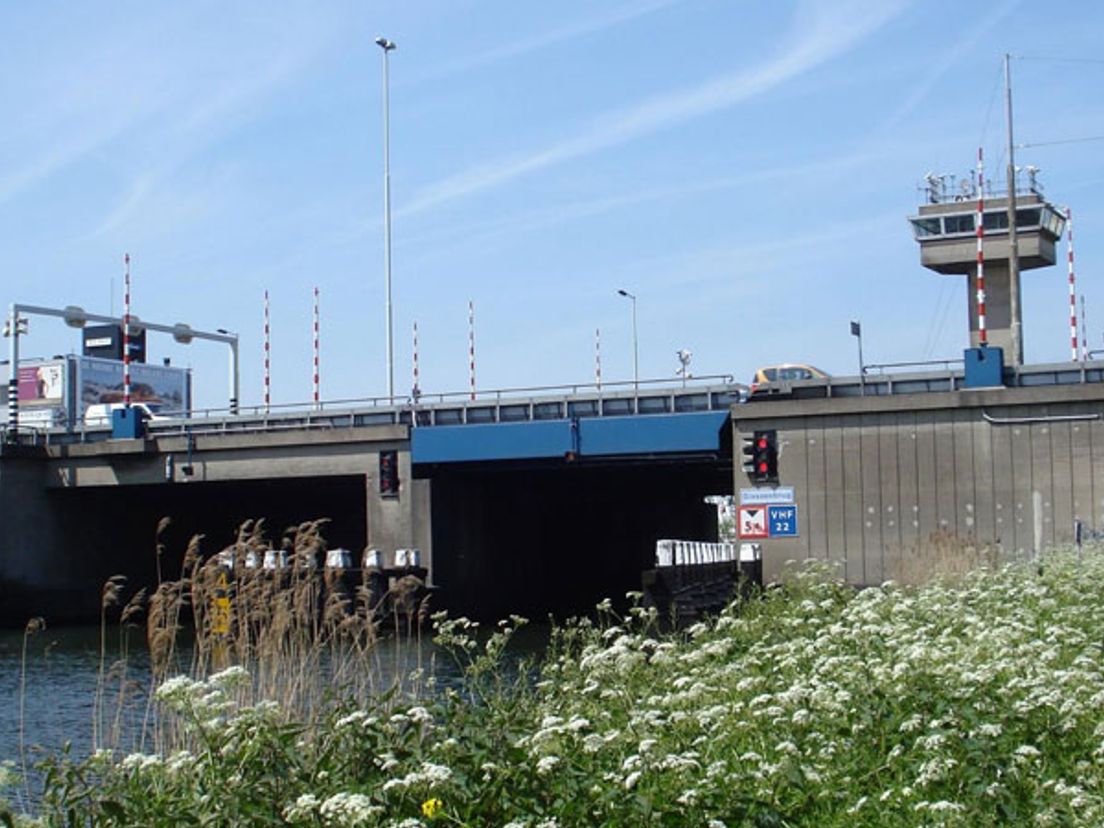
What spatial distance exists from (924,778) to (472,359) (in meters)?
44.6

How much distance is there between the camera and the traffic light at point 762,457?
33.4 m

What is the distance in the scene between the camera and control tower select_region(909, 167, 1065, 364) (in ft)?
162

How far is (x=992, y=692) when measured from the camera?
7.37 m

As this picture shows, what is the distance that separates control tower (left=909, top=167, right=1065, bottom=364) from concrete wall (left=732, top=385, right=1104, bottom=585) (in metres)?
17.1

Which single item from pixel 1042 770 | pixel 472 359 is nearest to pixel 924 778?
pixel 1042 770

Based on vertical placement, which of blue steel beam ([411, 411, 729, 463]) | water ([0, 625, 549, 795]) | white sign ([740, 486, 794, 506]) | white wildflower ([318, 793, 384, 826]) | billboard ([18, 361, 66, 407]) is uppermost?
billboard ([18, 361, 66, 407])

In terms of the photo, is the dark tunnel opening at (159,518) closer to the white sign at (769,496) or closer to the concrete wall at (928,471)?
the white sign at (769,496)

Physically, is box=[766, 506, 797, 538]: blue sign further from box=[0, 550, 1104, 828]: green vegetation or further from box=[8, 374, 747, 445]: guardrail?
box=[0, 550, 1104, 828]: green vegetation

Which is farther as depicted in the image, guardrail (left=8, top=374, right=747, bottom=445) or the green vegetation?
guardrail (left=8, top=374, right=747, bottom=445)

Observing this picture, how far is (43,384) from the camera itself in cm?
7488

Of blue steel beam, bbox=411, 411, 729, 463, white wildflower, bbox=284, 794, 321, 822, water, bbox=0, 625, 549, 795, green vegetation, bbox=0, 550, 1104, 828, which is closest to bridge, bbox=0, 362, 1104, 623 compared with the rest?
blue steel beam, bbox=411, 411, 729, 463

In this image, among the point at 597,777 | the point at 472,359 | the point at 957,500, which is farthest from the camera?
the point at 472,359

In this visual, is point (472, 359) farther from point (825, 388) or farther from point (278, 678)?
point (278, 678)

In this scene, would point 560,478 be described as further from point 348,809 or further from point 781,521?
point 348,809
